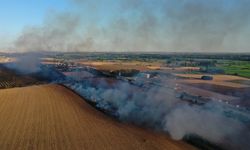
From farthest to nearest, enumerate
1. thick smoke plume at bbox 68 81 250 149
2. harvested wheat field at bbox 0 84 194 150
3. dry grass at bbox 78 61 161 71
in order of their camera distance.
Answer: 1. dry grass at bbox 78 61 161 71
2. thick smoke plume at bbox 68 81 250 149
3. harvested wheat field at bbox 0 84 194 150

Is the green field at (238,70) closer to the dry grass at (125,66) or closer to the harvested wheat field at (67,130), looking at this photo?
the dry grass at (125,66)

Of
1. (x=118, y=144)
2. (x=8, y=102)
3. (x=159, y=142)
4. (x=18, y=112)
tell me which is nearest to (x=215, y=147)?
(x=159, y=142)

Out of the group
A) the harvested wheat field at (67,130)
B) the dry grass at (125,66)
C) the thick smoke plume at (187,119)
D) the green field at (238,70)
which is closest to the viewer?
the harvested wheat field at (67,130)

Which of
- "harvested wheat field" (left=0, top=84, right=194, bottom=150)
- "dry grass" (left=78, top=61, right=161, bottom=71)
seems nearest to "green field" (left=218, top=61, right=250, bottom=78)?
"dry grass" (left=78, top=61, right=161, bottom=71)

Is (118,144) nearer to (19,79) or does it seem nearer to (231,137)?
(231,137)

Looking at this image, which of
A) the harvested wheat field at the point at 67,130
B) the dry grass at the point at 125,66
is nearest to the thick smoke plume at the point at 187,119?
the harvested wheat field at the point at 67,130

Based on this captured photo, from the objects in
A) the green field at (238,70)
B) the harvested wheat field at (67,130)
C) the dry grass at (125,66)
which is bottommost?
the dry grass at (125,66)

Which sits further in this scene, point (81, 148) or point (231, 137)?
point (231, 137)

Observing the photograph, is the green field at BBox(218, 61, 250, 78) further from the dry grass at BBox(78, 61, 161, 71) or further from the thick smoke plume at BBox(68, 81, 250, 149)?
the thick smoke plume at BBox(68, 81, 250, 149)

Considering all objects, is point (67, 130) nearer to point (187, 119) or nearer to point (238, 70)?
point (187, 119)
